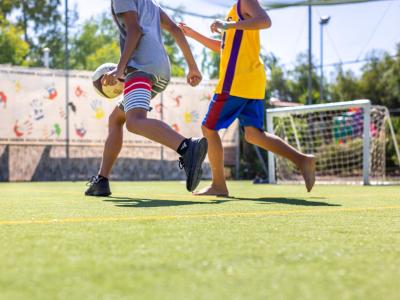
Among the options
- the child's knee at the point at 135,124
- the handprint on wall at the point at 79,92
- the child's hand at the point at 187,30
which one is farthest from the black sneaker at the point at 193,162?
the handprint on wall at the point at 79,92

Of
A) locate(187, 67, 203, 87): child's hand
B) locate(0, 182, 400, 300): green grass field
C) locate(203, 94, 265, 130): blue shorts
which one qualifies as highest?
locate(187, 67, 203, 87): child's hand

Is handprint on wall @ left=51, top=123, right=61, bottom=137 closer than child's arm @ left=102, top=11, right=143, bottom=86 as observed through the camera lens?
No

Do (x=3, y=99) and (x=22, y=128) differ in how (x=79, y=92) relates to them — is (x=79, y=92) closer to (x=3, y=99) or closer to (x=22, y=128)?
(x=22, y=128)

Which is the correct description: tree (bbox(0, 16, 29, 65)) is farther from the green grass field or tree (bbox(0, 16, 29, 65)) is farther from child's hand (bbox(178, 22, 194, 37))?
the green grass field

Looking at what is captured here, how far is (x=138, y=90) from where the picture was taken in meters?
4.07

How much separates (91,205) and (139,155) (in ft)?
29.1

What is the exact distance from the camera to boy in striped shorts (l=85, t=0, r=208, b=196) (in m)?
3.75

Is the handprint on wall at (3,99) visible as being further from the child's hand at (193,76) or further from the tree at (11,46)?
the tree at (11,46)

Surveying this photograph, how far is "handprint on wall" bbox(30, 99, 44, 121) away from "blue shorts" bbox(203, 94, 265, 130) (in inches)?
277

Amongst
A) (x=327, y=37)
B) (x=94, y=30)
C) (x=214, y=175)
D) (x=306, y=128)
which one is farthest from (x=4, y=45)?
(x=214, y=175)

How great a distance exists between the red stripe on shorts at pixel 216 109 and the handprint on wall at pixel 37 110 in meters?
7.06

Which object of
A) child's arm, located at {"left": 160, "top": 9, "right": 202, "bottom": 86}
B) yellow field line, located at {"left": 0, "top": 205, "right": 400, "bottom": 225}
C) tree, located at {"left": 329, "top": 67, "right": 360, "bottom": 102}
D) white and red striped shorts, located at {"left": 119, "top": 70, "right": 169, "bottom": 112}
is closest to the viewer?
yellow field line, located at {"left": 0, "top": 205, "right": 400, "bottom": 225}

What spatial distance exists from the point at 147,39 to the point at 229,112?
827mm

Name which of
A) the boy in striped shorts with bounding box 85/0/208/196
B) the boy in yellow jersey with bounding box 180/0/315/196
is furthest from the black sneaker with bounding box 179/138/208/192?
the boy in yellow jersey with bounding box 180/0/315/196
